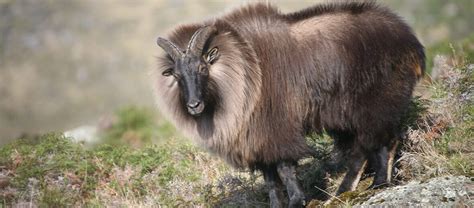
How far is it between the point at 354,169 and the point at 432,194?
6.17ft

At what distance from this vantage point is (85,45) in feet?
404

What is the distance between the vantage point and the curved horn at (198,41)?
766 cm

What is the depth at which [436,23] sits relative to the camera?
82.2 metres

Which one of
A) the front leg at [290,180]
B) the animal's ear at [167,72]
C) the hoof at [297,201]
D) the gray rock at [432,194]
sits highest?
the animal's ear at [167,72]

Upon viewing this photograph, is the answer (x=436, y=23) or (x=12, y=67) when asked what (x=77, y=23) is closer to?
(x=12, y=67)

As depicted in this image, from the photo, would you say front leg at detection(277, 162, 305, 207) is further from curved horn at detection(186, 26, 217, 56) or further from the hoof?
curved horn at detection(186, 26, 217, 56)

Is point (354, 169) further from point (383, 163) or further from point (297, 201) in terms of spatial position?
point (297, 201)

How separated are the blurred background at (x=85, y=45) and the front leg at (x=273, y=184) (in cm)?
5562

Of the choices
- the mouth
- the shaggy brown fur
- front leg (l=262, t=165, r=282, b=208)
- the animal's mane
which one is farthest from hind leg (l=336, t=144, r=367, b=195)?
the mouth

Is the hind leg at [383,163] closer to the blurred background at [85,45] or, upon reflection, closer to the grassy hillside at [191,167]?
the grassy hillside at [191,167]

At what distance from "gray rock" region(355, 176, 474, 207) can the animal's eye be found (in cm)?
234

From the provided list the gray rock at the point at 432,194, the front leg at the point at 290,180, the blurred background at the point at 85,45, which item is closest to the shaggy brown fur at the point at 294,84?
the front leg at the point at 290,180

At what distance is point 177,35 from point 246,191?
2321mm

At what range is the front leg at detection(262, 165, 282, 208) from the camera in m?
8.09
